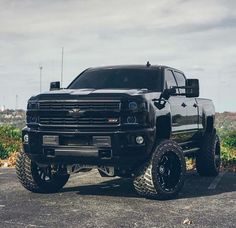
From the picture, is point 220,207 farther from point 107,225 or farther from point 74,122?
point 74,122

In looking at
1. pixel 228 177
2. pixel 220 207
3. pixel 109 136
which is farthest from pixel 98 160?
pixel 228 177

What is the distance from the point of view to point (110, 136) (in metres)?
6.18

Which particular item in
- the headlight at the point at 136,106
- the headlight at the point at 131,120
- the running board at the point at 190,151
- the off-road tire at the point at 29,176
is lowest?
the off-road tire at the point at 29,176

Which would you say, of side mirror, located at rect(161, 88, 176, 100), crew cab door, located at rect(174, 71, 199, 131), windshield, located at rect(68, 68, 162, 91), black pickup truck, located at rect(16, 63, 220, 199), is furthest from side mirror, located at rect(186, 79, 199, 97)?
crew cab door, located at rect(174, 71, 199, 131)

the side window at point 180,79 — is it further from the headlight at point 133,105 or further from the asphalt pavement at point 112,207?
the headlight at point 133,105

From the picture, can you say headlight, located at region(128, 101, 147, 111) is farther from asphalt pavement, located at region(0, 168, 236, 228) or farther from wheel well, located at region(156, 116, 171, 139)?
asphalt pavement, located at region(0, 168, 236, 228)

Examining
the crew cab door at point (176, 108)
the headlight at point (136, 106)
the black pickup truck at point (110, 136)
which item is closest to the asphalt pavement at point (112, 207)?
the black pickup truck at point (110, 136)

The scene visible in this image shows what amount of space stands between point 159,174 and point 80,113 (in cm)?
146

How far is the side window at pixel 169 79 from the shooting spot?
7778 mm

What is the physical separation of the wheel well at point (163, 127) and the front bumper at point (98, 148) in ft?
1.41

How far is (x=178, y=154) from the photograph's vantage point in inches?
271

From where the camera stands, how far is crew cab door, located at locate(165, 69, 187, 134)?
290 inches

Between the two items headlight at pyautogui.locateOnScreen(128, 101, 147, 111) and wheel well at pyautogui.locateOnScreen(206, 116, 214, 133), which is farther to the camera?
wheel well at pyautogui.locateOnScreen(206, 116, 214, 133)

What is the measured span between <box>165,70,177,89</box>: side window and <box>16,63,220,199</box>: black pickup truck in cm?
21
